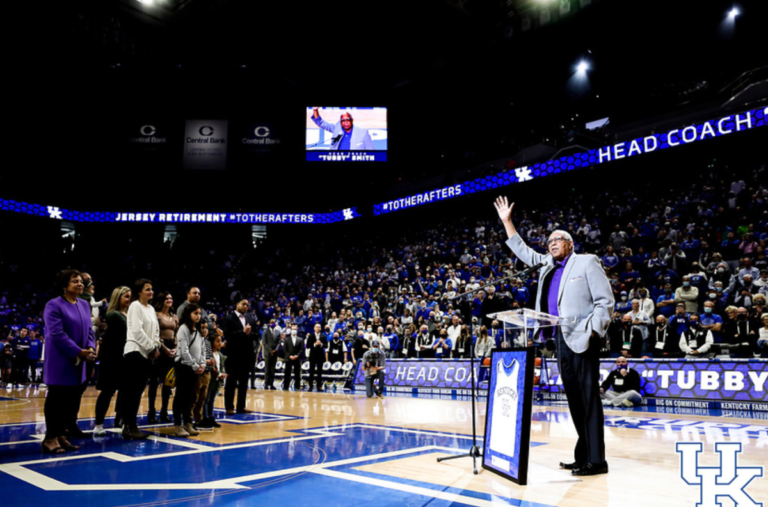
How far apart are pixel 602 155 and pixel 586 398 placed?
16.8m

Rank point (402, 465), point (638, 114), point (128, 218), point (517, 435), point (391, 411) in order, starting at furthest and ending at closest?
point (128, 218)
point (638, 114)
point (391, 411)
point (402, 465)
point (517, 435)

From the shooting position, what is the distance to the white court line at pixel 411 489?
3033mm

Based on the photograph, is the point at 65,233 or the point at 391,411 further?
the point at 65,233

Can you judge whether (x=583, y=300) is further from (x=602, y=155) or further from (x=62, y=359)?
(x=602, y=155)

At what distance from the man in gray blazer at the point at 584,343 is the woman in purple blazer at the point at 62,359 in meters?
4.15

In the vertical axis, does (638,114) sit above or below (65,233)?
above

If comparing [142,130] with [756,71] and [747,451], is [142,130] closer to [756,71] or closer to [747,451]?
[756,71]

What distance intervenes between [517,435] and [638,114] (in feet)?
64.2

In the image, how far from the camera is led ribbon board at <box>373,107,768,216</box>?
51.2ft

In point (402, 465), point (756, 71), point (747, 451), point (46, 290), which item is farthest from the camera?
point (46, 290)

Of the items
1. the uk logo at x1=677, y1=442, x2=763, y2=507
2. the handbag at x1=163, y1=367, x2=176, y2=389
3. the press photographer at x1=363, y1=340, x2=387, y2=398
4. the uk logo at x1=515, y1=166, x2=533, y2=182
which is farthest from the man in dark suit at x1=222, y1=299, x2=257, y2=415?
the uk logo at x1=515, y1=166, x2=533, y2=182

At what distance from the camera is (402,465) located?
4.17 meters

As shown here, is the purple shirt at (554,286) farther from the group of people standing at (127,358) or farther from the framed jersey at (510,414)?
the group of people standing at (127,358)

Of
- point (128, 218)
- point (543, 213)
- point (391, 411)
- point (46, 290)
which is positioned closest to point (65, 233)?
point (128, 218)
